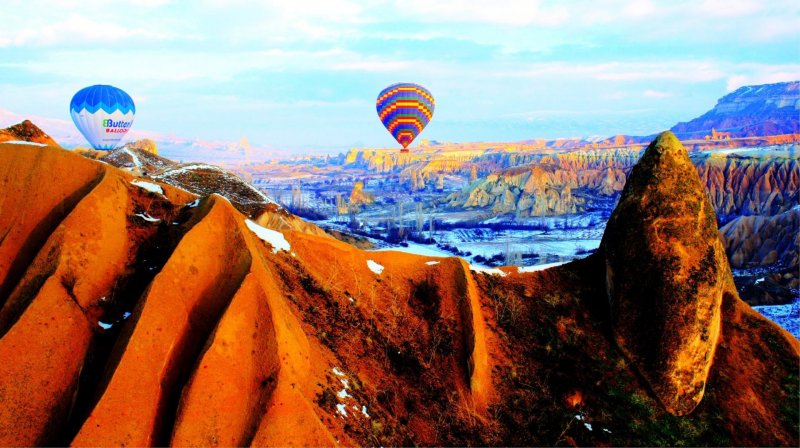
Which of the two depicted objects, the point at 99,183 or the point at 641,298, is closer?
the point at 99,183

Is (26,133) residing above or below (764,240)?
above

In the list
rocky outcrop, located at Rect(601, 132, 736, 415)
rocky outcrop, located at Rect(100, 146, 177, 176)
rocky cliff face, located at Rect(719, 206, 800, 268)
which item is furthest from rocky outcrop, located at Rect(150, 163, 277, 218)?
rocky cliff face, located at Rect(719, 206, 800, 268)

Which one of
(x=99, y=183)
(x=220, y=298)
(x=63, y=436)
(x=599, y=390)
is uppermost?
(x=99, y=183)

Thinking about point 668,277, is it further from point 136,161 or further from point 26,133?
point 136,161

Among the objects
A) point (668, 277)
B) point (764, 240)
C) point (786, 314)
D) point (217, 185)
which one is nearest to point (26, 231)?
point (668, 277)

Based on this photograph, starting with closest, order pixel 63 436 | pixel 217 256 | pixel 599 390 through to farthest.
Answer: pixel 63 436 → pixel 217 256 → pixel 599 390

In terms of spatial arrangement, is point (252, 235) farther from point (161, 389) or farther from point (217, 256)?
point (161, 389)

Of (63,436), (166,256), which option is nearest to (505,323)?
(166,256)
